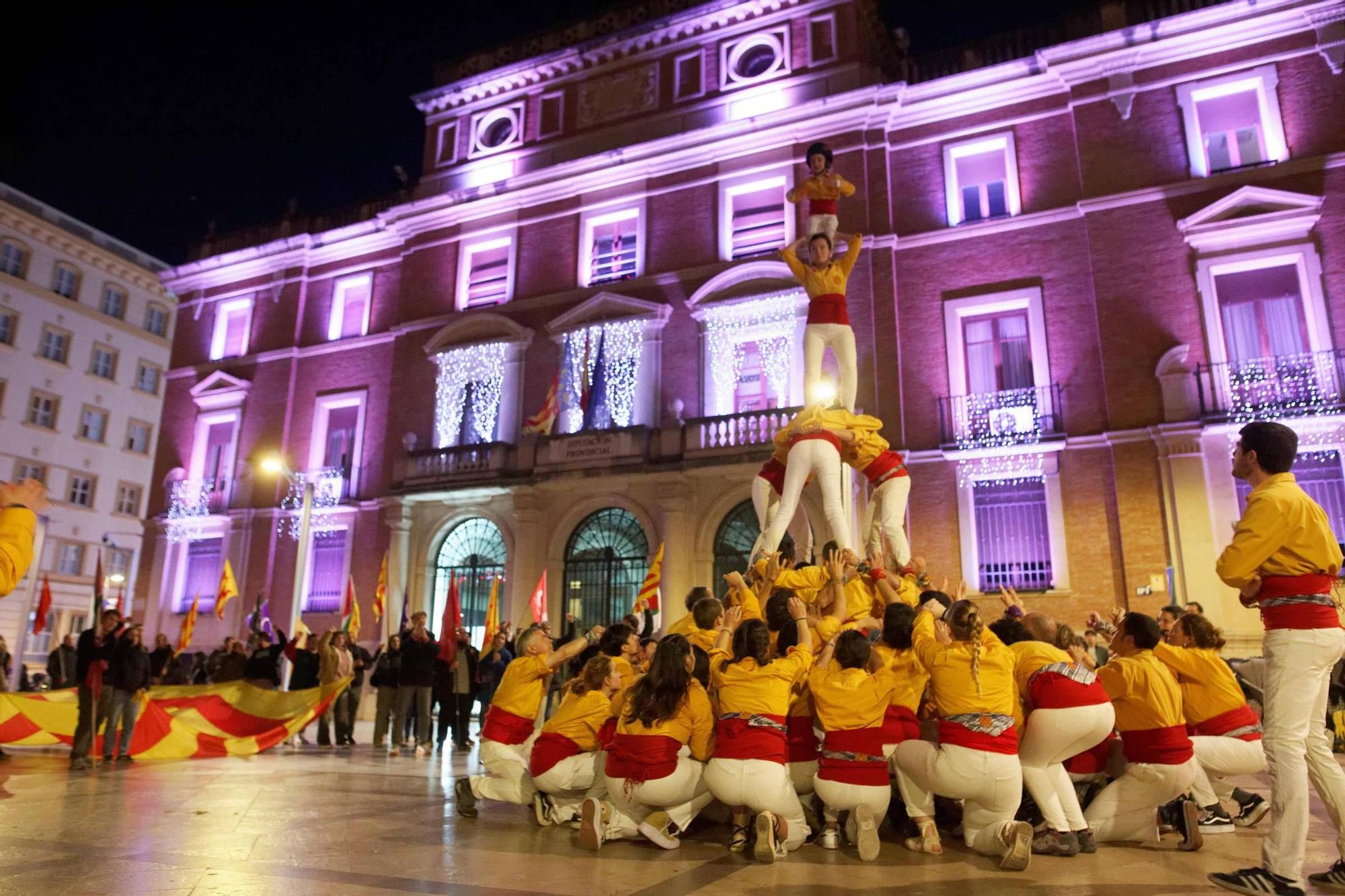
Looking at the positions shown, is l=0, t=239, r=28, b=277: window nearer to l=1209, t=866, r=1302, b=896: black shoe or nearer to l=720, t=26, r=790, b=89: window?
l=720, t=26, r=790, b=89: window

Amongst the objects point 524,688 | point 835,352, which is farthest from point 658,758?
point 835,352

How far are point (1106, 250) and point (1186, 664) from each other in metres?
14.3

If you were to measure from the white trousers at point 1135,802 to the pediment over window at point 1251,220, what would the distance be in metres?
15.0

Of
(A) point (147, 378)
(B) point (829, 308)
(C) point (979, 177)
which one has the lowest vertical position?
(B) point (829, 308)

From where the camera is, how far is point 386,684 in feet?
48.7

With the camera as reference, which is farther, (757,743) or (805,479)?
(805,479)

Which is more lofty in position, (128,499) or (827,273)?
(128,499)

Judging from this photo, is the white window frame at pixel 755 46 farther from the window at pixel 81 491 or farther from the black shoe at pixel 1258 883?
the window at pixel 81 491

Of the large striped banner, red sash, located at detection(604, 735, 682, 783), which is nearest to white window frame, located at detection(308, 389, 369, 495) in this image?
the large striped banner

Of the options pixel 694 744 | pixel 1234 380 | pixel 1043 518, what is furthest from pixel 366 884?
pixel 1234 380

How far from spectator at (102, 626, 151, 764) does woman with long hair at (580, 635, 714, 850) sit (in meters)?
8.18

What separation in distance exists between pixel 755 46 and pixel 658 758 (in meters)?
21.0

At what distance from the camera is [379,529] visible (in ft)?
79.8

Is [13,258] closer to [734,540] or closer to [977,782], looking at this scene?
[734,540]
